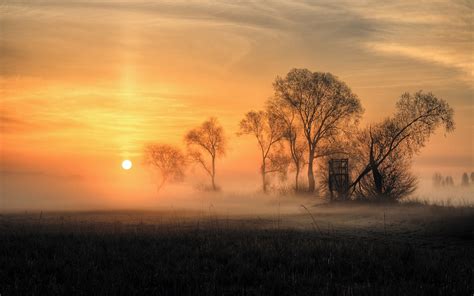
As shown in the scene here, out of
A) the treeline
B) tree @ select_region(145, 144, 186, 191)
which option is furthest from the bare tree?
tree @ select_region(145, 144, 186, 191)

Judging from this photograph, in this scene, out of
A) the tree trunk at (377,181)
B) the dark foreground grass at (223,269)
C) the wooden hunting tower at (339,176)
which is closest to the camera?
the dark foreground grass at (223,269)

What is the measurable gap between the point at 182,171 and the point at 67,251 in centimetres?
8341

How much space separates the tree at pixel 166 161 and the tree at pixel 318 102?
4510 cm

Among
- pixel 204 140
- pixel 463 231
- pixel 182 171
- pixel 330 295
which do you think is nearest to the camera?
pixel 330 295

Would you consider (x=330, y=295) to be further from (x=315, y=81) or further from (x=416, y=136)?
(x=315, y=81)

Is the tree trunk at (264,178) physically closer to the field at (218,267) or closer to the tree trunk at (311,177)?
the tree trunk at (311,177)

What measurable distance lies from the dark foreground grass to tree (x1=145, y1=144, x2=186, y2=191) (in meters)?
81.3

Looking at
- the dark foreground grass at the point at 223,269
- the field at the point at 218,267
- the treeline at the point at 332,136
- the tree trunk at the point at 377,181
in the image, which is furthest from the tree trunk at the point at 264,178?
the dark foreground grass at the point at 223,269

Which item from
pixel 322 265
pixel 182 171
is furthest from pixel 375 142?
pixel 182 171

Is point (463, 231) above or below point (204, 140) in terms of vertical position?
below

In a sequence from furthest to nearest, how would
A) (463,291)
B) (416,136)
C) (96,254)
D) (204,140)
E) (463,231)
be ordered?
(204,140) < (416,136) < (463,231) < (96,254) < (463,291)

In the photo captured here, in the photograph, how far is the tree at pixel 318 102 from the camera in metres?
53.8

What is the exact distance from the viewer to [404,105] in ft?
129

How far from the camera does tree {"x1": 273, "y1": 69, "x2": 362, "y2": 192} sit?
5381cm
